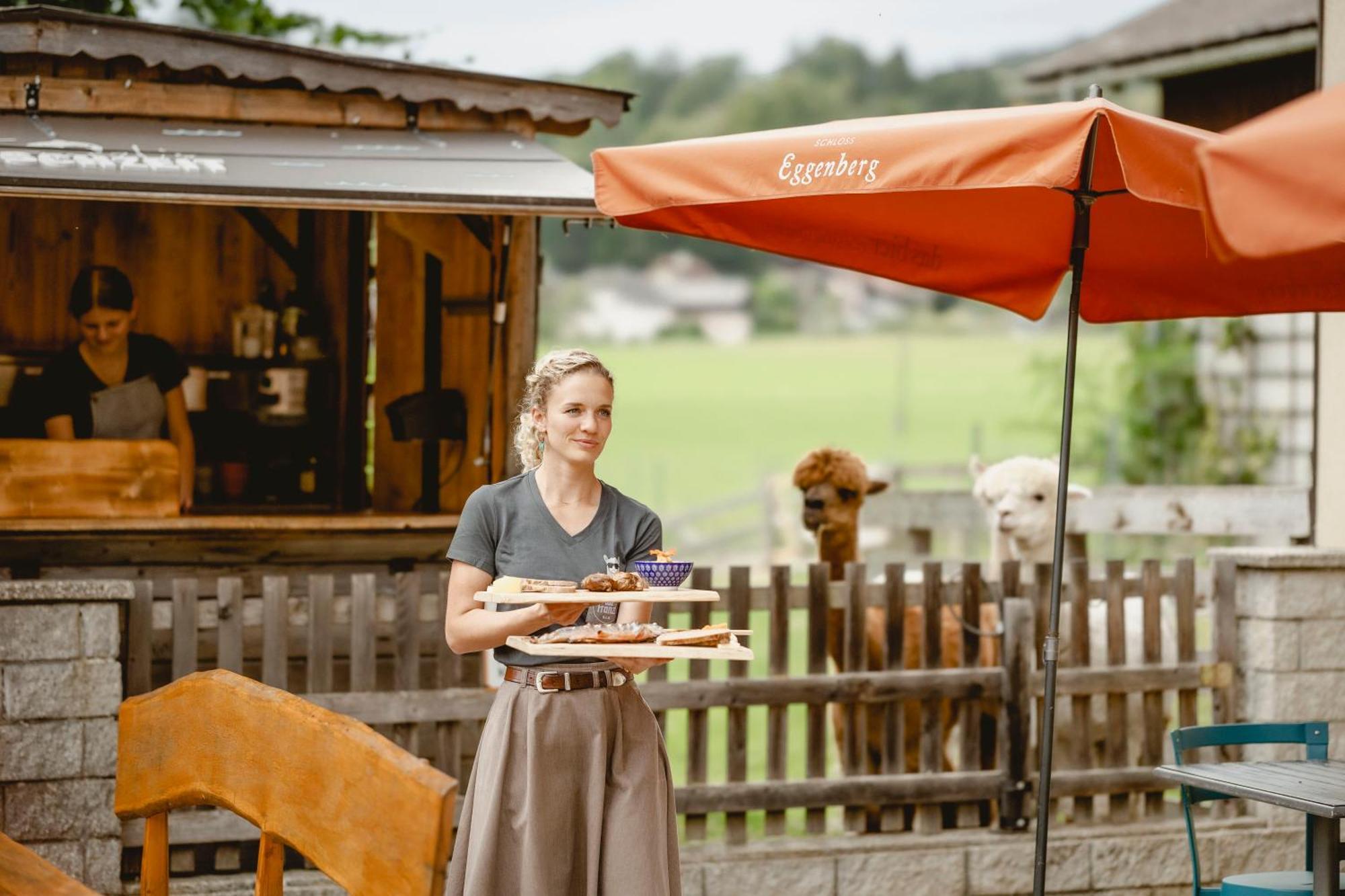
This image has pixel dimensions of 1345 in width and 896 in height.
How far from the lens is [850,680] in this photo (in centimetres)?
672

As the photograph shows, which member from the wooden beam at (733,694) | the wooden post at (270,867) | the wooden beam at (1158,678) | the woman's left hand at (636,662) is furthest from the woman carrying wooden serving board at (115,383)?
the wooden post at (270,867)

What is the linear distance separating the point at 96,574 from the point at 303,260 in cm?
258

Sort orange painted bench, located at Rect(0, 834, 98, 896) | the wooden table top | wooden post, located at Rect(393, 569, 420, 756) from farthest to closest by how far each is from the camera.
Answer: wooden post, located at Rect(393, 569, 420, 756), the wooden table top, orange painted bench, located at Rect(0, 834, 98, 896)

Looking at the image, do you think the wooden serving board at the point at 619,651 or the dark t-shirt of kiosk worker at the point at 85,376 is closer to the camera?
the wooden serving board at the point at 619,651

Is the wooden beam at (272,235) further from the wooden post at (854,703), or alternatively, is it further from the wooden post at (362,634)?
the wooden post at (854,703)

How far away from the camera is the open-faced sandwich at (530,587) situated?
3.61m

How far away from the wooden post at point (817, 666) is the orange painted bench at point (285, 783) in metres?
3.80

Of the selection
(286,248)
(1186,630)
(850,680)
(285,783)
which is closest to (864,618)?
(850,680)

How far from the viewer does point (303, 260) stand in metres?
8.96

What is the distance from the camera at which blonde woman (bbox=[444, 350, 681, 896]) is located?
12.4ft

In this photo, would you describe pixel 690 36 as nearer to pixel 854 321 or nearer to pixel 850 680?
pixel 854 321

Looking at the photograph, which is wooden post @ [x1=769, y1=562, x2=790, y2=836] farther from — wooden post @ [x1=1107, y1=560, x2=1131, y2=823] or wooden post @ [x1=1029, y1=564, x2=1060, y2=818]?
wooden post @ [x1=1107, y1=560, x2=1131, y2=823]

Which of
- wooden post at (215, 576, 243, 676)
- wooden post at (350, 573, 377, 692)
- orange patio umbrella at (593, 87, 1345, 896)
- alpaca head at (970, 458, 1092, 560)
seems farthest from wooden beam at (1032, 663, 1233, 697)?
wooden post at (215, 576, 243, 676)

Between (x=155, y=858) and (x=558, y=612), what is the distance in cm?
103
